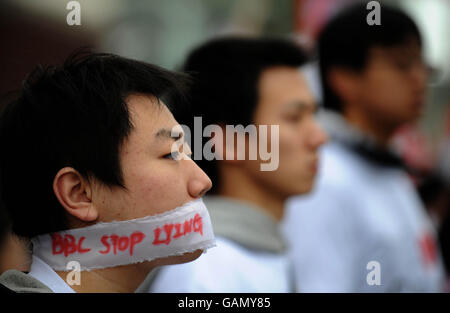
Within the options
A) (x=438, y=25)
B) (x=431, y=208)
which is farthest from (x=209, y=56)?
(x=438, y=25)

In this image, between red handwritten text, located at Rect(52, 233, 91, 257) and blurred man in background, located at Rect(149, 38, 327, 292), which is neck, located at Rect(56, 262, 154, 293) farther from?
blurred man in background, located at Rect(149, 38, 327, 292)

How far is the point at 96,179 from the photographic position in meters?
1.75

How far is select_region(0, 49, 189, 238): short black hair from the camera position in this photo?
1741mm

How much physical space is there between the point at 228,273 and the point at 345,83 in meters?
2.12

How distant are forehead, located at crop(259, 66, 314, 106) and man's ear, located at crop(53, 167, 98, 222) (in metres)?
1.37

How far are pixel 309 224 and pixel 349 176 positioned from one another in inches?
18.1

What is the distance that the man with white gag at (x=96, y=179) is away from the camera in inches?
68.7

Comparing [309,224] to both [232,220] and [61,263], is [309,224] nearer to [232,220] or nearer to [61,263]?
[232,220]

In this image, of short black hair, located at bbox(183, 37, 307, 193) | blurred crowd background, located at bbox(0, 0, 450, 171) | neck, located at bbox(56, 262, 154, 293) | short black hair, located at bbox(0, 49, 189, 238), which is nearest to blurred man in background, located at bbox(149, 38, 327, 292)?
short black hair, located at bbox(183, 37, 307, 193)

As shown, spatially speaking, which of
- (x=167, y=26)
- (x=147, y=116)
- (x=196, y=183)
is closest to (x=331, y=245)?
(x=196, y=183)

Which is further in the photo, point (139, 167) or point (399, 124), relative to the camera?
point (399, 124)

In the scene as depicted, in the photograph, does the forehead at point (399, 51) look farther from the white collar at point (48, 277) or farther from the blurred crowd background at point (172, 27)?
the white collar at point (48, 277)
